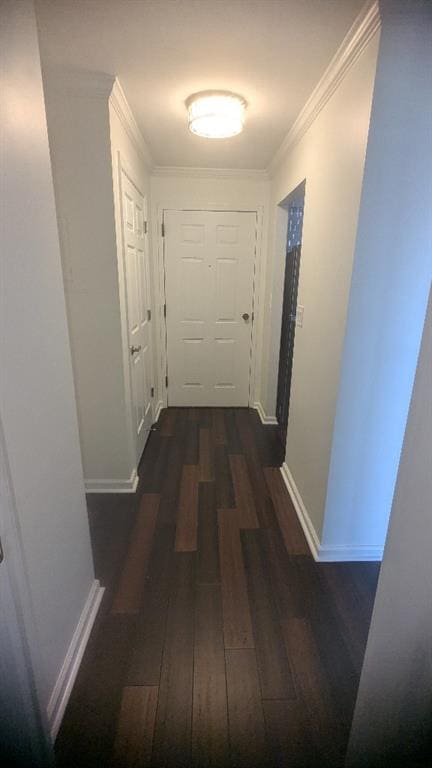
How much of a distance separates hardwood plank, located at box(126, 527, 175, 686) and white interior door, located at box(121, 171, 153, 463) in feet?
3.05

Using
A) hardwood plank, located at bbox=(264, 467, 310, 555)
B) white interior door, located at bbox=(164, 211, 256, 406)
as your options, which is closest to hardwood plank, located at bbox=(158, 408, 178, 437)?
white interior door, located at bbox=(164, 211, 256, 406)

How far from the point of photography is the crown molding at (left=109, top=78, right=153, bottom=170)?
173 cm

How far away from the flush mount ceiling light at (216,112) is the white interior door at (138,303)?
1.76ft

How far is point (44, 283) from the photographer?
3.34ft

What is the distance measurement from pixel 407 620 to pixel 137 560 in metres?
1.37

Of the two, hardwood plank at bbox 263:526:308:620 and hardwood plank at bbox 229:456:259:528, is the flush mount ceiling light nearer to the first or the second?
hardwood plank at bbox 229:456:259:528

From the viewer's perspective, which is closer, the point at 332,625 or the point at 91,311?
the point at 332,625

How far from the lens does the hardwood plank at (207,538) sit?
1.67 meters

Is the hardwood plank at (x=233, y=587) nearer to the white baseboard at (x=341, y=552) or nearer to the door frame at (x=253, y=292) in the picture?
the white baseboard at (x=341, y=552)

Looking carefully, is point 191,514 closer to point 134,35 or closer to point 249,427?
point 249,427

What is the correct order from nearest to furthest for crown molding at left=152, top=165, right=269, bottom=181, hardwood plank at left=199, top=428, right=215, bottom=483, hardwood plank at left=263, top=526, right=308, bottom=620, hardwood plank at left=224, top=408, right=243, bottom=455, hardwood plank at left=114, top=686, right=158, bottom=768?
1. hardwood plank at left=114, top=686, right=158, bottom=768
2. hardwood plank at left=263, top=526, right=308, bottom=620
3. hardwood plank at left=199, top=428, right=215, bottom=483
4. hardwood plank at left=224, top=408, right=243, bottom=455
5. crown molding at left=152, top=165, right=269, bottom=181

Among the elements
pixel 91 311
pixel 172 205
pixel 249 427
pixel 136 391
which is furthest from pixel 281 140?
pixel 249 427

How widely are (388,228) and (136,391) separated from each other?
187 cm

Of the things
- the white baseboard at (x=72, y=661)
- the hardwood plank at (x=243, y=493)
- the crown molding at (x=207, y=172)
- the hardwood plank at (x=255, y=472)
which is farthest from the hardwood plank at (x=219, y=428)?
the crown molding at (x=207, y=172)
